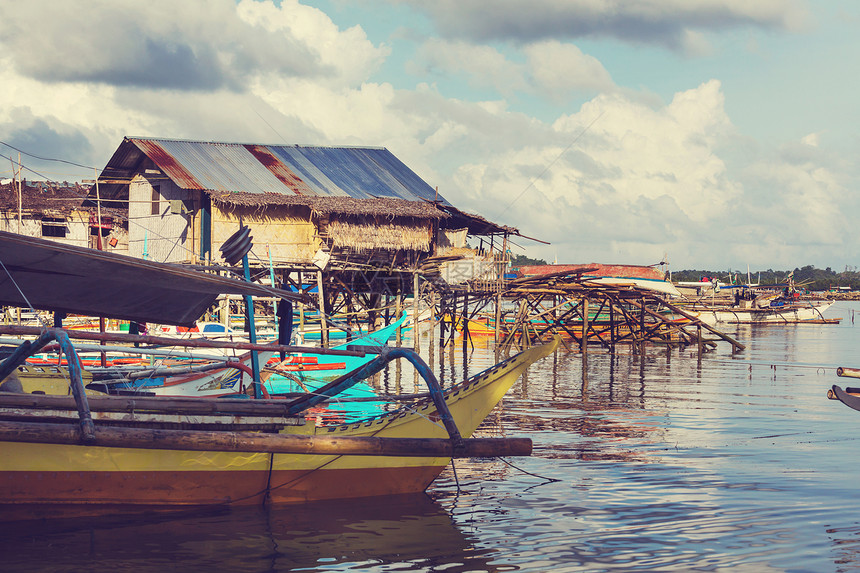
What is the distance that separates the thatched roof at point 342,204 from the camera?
24.3m

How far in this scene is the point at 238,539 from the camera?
27.2 ft

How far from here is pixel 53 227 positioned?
35.7m

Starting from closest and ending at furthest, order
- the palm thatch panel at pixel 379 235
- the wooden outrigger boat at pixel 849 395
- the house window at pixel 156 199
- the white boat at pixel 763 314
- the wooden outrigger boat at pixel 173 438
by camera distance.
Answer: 1. the wooden outrigger boat at pixel 173 438
2. the wooden outrigger boat at pixel 849 395
3. the palm thatch panel at pixel 379 235
4. the house window at pixel 156 199
5. the white boat at pixel 763 314

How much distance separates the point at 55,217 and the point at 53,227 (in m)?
0.45

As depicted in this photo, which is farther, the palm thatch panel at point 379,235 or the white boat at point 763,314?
the white boat at point 763,314

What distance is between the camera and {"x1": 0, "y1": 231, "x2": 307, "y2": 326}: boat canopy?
8844 millimetres

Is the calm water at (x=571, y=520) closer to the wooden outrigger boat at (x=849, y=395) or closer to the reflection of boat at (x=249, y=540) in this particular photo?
the reflection of boat at (x=249, y=540)

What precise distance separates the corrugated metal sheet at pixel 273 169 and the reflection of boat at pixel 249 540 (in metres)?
16.9

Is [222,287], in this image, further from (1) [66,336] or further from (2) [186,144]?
(2) [186,144]

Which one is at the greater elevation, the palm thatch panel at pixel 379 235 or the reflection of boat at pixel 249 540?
the palm thatch panel at pixel 379 235

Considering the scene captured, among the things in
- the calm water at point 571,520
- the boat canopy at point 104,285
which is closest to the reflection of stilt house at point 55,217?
the boat canopy at point 104,285

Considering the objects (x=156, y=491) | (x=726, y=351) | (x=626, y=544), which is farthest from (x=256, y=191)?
(x=726, y=351)

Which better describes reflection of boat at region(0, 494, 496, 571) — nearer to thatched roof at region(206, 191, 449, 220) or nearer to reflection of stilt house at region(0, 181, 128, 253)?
thatched roof at region(206, 191, 449, 220)

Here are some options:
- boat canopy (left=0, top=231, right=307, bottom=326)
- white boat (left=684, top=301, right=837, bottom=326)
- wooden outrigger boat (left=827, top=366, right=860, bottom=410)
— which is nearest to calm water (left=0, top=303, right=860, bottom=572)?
wooden outrigger boat (left=827, top=366, right=860, bottom=410)
